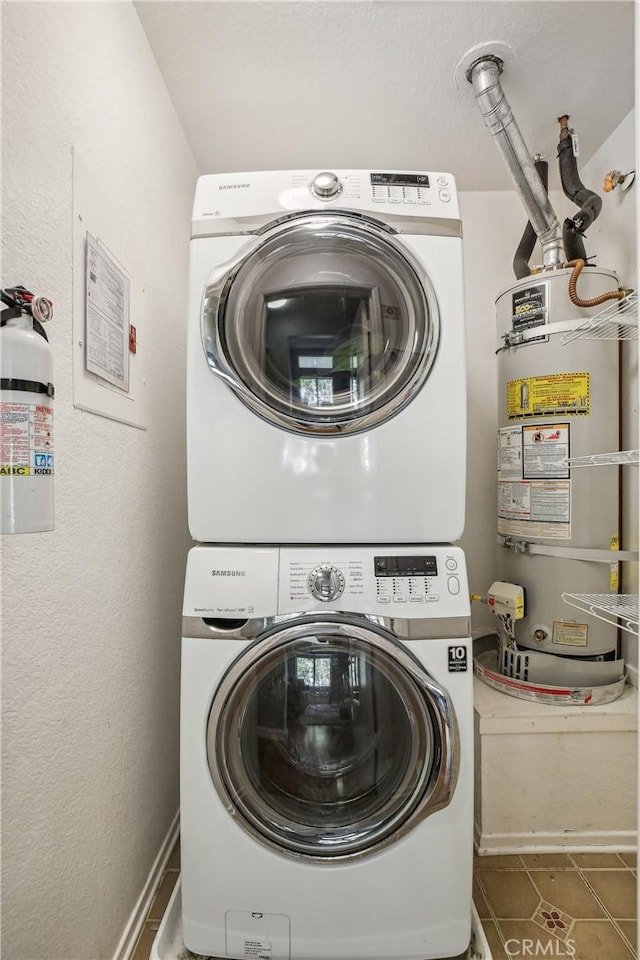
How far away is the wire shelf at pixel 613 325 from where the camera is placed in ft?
4.17

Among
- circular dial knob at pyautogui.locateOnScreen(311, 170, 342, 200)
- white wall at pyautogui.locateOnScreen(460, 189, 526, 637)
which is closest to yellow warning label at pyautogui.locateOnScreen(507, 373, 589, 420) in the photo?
white wall at pyautogui.locateOnScreen(460, 189, 526, 637)

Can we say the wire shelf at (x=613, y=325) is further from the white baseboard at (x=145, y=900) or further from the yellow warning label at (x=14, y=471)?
the white baseboard at (x=145, y=900)

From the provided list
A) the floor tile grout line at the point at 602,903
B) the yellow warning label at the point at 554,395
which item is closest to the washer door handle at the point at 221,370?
the yellow warning label at the point at 554,395

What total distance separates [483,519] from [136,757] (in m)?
1.65

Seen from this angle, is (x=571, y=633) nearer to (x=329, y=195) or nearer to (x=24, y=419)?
(x=329, y=195)

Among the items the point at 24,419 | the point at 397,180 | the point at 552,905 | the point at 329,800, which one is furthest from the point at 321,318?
the point at 552,905

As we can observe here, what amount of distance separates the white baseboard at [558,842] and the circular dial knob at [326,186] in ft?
6.32

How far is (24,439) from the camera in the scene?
0.66 meters

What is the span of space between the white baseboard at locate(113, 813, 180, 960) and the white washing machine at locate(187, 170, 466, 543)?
100 centimetres

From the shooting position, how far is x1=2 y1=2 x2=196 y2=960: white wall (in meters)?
0.81

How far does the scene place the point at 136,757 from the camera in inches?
50.3

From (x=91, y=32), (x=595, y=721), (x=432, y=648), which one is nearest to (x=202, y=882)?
(x=432, y=648)

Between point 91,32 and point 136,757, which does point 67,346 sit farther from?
point 136,757

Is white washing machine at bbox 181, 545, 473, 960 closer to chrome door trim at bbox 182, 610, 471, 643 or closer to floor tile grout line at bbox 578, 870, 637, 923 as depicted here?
chrome door trim at bbox 182, 610, 471, 643
